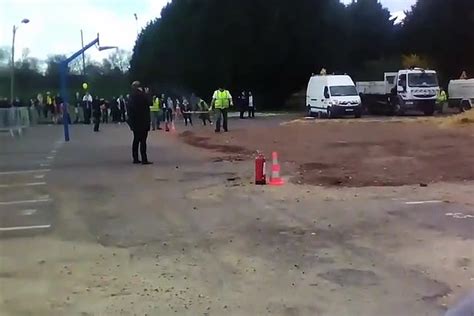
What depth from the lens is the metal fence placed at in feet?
104

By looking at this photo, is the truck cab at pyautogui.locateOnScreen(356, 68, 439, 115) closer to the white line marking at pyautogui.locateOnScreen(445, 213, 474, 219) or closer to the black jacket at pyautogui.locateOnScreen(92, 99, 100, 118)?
the black jacket at pyautogui.locateOnScreen(92, 99, 100, 118)

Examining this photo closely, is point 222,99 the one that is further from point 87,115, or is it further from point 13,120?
point 87,115

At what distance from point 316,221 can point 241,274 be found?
3.01m

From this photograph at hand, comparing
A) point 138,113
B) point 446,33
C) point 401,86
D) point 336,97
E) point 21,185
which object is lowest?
point 21,185

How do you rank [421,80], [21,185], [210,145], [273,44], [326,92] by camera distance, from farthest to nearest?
[273,44] < [421,80] < [326,92] < [210,145] < [21,185]

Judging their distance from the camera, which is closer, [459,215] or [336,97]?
[459,215]

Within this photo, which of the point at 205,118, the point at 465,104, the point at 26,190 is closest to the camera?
the point at 26,190

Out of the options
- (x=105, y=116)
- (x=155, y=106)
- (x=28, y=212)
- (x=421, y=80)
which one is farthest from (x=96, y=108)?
(x=28, y=212)

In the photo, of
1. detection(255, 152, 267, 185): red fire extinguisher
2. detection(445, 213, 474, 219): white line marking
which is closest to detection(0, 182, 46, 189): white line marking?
detection(255, 152, 267, 185): red fire extinguisher

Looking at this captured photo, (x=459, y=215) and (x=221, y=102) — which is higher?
(x=221, y=102)

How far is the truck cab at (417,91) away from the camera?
48.6m

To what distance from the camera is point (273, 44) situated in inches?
2325

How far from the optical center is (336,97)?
152 feet

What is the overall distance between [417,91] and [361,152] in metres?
29.4
